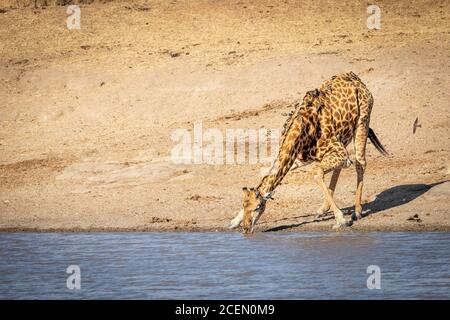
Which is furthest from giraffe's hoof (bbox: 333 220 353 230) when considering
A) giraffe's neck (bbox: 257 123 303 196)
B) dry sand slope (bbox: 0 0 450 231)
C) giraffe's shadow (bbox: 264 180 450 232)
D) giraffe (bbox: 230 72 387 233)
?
giraffe's neck (bbox: 257 123 303 196)

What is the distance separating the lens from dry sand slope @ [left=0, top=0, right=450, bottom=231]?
59.4 ft

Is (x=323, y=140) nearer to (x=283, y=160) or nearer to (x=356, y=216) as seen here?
(x=283, y=160)

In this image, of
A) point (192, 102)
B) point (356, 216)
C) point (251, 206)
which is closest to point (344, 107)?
point (356, 216)

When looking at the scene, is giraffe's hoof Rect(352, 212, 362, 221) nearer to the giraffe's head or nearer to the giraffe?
the giraffe

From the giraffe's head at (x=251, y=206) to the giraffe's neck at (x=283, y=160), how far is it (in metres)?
0.11

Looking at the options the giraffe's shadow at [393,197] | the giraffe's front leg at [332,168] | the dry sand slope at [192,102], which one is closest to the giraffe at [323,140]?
the giraffe's front leg at [332,168]

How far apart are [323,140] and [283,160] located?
0.91 metres

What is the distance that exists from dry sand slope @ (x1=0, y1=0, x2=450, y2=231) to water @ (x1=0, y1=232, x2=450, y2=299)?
98 centimetres

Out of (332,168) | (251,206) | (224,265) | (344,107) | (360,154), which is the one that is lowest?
(224,265)

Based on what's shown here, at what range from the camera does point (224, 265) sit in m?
14.2

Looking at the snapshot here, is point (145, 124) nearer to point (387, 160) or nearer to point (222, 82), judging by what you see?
point (222, 82)

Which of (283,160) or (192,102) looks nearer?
(283,160)
